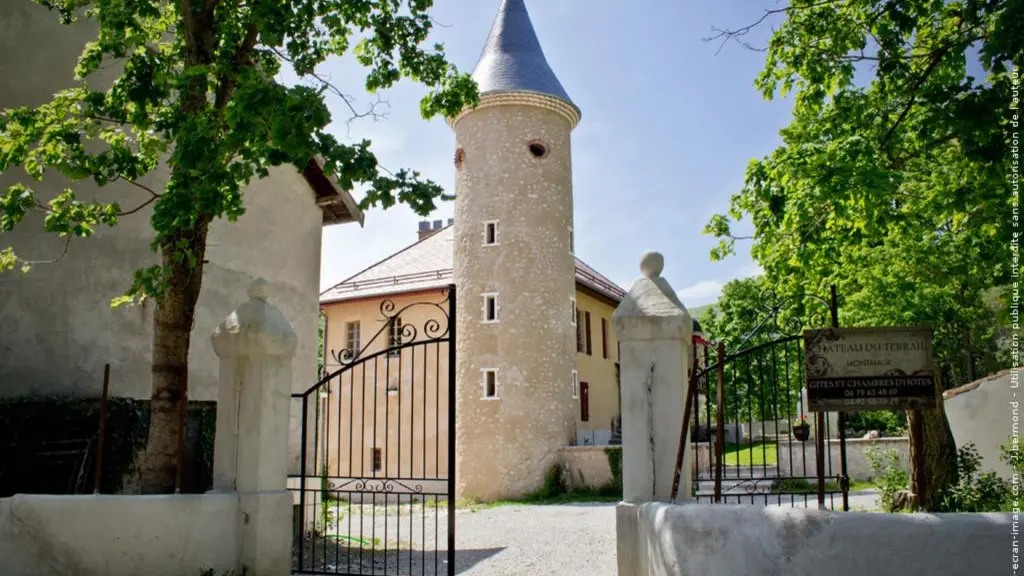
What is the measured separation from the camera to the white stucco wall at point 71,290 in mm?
11219

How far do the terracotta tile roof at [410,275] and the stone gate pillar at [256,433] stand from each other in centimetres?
1922

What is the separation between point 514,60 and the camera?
86.5ft

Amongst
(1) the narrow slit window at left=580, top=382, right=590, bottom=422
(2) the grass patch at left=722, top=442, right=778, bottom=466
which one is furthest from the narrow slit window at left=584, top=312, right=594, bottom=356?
(2) the grass patch at left=722, top=442, right=778, bottom=466

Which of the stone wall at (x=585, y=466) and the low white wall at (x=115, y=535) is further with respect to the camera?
the stone wall at (x=585, y=466)

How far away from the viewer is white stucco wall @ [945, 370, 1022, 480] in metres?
14.3

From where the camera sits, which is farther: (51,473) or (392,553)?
(392,553)

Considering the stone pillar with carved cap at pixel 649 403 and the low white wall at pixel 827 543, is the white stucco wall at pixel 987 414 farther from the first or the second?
the low white wall at pixel 827 543

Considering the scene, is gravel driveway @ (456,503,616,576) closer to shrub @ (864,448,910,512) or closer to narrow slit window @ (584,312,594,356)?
shrub @ (864,448,910,512)

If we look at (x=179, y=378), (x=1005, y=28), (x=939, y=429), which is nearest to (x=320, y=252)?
(x=179, y=378)

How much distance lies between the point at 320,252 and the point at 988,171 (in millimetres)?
11954

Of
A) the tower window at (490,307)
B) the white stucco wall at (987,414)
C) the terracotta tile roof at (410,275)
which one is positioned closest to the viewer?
the white stucco wall at (987,414)

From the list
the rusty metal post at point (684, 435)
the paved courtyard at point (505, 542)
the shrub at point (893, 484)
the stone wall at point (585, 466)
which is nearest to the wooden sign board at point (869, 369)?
the rusty metal post at point (684, 435)

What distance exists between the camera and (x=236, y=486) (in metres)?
8.25

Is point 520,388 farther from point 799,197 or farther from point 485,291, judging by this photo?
point 799,197
